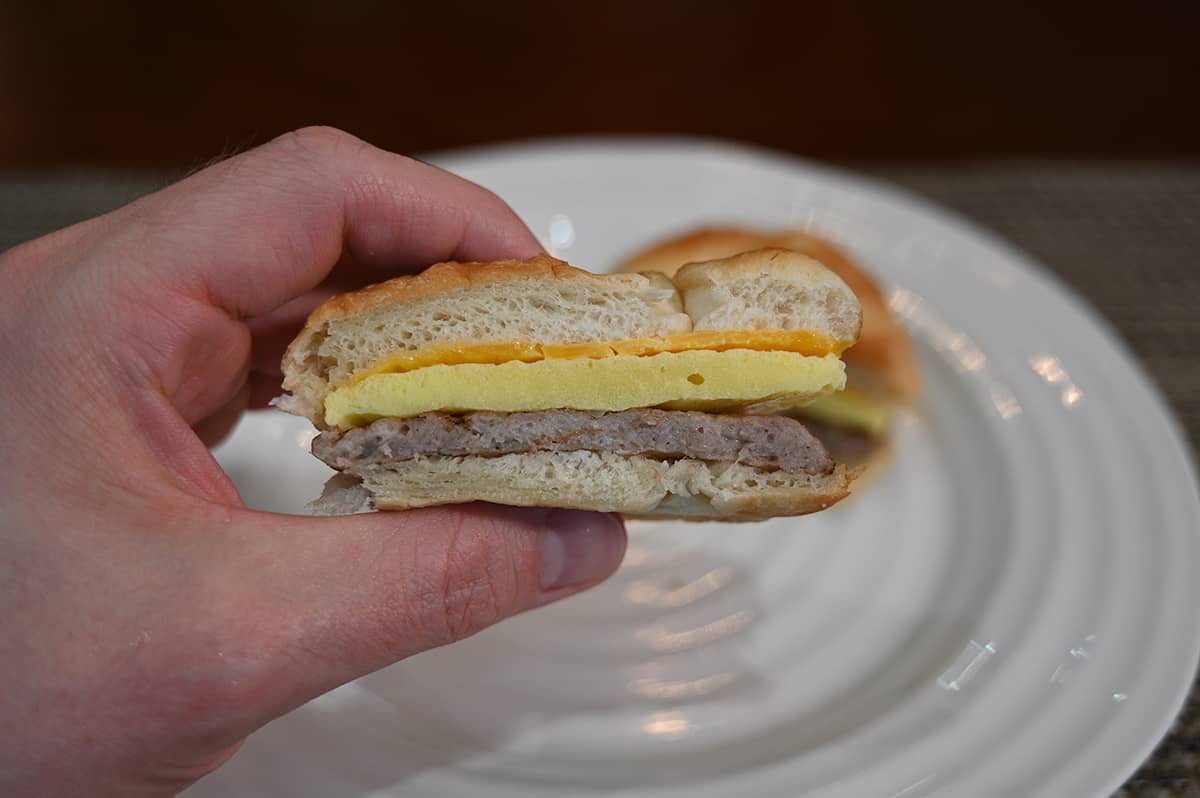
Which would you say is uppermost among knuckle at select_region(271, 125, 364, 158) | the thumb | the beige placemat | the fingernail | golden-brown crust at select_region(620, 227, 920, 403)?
the beige placemat

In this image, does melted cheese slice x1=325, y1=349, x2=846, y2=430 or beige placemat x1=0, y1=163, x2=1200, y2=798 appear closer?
melted cheese slice x1=325, y1=349, x2=846, y2=430

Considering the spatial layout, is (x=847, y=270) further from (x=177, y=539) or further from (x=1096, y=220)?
(x=177, y=539)

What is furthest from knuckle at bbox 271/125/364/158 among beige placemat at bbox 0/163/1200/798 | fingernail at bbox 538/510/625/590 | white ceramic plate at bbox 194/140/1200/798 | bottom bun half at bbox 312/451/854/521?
beige placemat at bbox 0/163/1200/798

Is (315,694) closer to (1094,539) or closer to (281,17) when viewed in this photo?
(1094,539)

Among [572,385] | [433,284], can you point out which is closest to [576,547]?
[572,385]

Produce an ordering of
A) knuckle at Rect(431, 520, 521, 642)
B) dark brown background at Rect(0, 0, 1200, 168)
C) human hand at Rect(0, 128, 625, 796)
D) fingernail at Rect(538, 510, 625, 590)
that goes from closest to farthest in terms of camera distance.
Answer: human hand at Rect(0, 128, 625, 796) < knuckle at Rect(431, 520, 521, 642) < fingernail at Rect(538, 510, 625, 590) < dark brown background at Rect(0, 0, 1200, 168)

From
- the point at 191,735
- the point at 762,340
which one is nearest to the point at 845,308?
the point at 762,340

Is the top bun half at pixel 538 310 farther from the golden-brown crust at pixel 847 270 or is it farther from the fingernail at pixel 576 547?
the golden-brown crust at pixel 847 270

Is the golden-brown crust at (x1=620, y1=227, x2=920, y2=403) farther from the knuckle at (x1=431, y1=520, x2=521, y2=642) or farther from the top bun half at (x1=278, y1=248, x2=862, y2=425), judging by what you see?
the knuckle at (x1=431, y1=520, x2=521, y2=642)

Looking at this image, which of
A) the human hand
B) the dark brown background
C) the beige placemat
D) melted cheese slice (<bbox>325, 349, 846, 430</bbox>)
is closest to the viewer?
the human hand

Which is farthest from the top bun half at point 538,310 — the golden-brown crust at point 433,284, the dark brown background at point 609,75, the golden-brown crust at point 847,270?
the dark brown background at point 609,75
